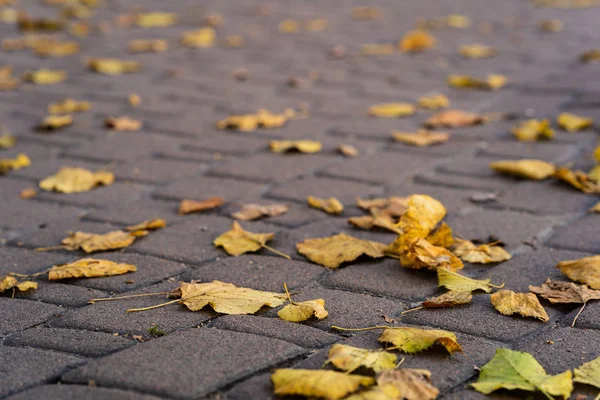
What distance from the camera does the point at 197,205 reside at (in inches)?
102

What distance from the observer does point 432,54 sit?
519 centimetres

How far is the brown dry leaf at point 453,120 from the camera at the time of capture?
359 centimetres

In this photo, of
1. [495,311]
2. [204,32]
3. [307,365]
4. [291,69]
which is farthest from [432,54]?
[307,365]

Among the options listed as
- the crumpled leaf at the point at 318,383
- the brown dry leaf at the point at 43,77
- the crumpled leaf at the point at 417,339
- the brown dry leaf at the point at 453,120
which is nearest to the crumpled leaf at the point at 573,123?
the brown dry leaf at the point at 453,120

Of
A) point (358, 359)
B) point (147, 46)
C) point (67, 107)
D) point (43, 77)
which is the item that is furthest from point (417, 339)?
point (147, 46)

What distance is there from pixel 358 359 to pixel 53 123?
2466mm

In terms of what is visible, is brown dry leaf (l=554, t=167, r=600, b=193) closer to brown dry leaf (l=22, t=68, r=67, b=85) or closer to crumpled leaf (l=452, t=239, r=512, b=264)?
crumpled leaf (l=452, t=239, r=512, b=264)

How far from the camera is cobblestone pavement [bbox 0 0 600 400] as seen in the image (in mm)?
1584

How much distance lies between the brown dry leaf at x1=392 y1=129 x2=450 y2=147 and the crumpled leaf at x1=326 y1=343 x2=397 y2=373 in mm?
1877

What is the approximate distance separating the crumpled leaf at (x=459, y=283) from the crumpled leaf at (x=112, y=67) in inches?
127

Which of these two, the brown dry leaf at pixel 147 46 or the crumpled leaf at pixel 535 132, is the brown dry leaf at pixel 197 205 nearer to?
the crumpled leaf at pixel 535 132

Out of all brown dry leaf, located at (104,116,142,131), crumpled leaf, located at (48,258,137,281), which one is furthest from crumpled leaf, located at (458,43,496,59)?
crumpled leaf, located at (48,258,137,281)

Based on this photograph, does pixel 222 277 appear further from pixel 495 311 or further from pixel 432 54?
pixel 432 54

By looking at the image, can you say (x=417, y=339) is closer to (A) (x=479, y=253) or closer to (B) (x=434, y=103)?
(A) (x=479, y=253)
